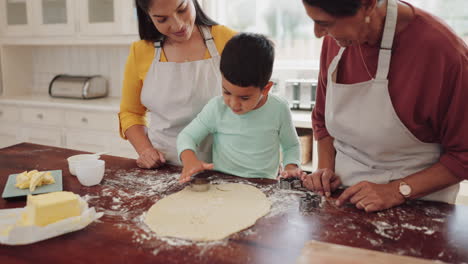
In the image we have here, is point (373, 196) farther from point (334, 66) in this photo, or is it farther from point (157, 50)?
point (157, 50)

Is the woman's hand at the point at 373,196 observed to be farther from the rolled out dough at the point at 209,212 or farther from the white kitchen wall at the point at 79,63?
the white kitchen wall at the point at 79,63

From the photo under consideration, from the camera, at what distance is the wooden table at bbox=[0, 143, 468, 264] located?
0.78 m

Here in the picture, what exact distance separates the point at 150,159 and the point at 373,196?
29.1 inches

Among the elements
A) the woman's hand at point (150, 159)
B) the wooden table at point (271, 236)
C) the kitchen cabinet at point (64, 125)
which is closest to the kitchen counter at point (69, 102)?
the kitchen cabinet at point (64, 125)

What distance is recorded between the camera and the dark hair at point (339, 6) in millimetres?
906

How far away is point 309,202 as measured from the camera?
1.02 meters

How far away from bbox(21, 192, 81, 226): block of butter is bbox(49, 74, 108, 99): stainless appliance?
2478 millimetres

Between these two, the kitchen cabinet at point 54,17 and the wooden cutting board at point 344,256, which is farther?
the kitchen cabinet at point 54,17

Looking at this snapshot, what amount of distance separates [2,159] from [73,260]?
883 mm

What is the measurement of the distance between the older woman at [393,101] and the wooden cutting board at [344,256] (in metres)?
0.25

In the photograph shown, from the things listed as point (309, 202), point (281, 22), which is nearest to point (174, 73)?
point (309, 202)

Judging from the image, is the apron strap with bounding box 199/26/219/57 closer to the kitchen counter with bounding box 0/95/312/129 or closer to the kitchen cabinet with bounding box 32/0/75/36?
the kitchen counter with bounding box 0/95/312/129

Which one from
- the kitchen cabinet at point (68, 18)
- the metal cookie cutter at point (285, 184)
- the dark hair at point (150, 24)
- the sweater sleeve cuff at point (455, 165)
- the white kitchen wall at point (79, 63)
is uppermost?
the kitchen cabinet at point (68, 18)

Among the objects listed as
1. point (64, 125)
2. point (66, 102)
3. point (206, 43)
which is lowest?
point (64, 125)
